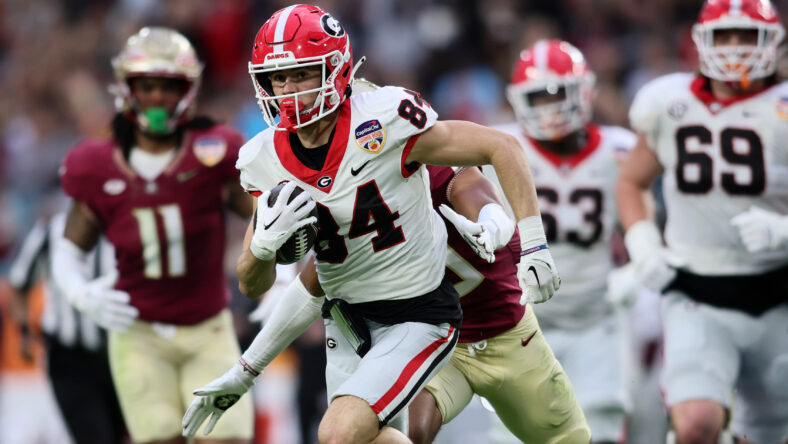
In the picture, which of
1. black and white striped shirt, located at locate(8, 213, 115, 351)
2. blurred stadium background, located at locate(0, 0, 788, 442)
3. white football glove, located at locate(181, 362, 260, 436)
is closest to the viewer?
white football glove, located at locate(181, 362, 260, 436)

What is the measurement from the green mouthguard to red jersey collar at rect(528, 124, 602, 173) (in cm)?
197

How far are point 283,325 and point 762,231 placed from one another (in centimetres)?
210

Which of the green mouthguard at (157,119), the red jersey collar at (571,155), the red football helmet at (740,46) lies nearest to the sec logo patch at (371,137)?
the green mouthguard at (157,119)

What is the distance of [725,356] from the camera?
5.35 m

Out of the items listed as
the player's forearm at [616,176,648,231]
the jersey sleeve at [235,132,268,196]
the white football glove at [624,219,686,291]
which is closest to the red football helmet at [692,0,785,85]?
the player's forearm at [616,176,648,231]

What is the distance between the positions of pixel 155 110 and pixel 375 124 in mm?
Answer: 1843

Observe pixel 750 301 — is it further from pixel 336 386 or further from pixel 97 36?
pixel 97 36

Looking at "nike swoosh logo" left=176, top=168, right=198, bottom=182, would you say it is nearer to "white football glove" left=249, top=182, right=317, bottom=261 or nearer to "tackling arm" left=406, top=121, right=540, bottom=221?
"white football glove" left=249, top=182, right=317, bottom=261

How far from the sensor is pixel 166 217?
5.56 m

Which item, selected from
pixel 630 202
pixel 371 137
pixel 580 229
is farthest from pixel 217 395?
pixel 580 229

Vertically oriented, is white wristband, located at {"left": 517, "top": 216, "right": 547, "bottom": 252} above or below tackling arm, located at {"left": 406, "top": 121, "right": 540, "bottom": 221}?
below

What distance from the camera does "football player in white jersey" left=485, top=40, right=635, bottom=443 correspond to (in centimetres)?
622

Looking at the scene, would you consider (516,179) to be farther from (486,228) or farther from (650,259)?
(650,259)

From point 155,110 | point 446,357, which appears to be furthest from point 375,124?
point 155,110
